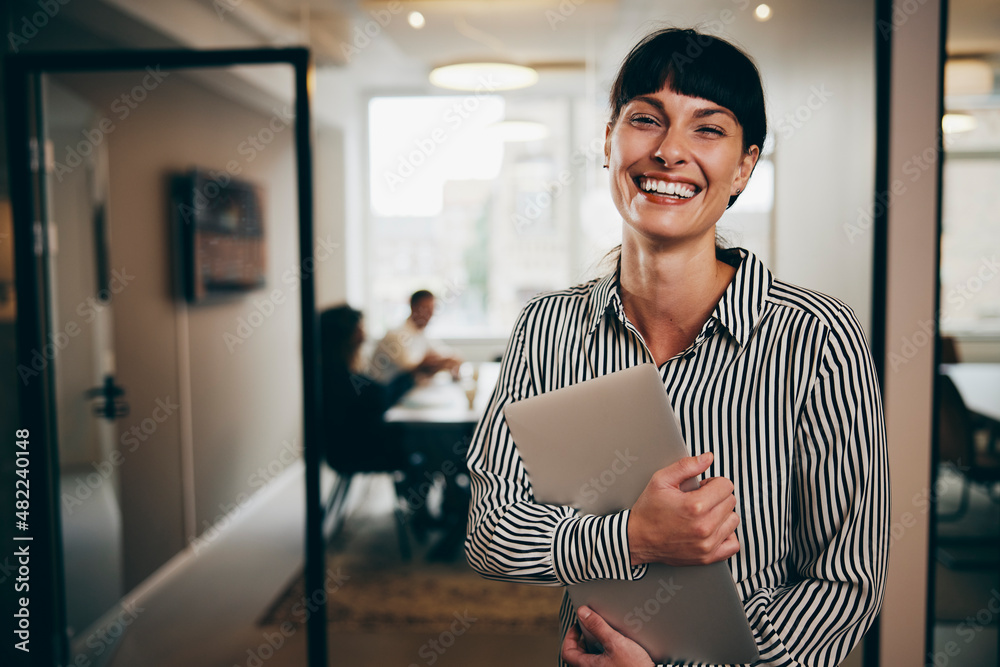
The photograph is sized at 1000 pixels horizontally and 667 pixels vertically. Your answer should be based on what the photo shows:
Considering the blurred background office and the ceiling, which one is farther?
the ceiling

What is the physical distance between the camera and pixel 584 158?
215 inches

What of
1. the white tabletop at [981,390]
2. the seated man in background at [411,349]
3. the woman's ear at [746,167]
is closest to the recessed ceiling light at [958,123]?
the white tabletop at [981,390]

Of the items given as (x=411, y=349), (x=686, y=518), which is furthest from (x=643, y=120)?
(x=411, y=349)

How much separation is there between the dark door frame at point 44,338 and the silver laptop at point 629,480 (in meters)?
1.53

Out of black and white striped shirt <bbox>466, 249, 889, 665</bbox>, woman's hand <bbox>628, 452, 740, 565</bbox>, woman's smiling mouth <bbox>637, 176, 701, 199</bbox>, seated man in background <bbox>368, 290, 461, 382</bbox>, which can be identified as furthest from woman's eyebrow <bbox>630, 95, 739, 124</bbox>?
seated man in background <bbox>368, 290, 461, 382</bbox>

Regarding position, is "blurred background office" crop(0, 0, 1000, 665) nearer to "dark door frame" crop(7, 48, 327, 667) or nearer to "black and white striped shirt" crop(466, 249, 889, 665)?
"dark door frame" crop(7, 48, 327, 667)

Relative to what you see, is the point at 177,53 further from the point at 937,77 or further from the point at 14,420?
the point at 937,77

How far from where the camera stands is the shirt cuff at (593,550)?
84cm

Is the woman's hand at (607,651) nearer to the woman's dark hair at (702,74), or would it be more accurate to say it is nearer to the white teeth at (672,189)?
the white teeth at (672,189)

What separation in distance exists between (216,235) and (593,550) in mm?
3310

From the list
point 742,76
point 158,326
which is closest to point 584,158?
point 158,326

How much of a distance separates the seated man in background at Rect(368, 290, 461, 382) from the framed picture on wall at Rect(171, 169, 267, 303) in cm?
97

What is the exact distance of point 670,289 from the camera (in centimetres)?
93

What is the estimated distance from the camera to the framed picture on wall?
3338mm
